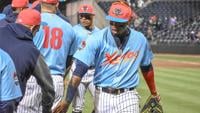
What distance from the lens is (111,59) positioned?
235 inches

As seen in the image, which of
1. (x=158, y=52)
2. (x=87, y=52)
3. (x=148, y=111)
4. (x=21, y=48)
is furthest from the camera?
(x=158, y=52)

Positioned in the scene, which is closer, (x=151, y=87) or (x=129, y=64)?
(x=129, y=64)

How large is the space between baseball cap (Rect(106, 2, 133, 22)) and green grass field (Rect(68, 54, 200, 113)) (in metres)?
4.92

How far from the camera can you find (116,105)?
5.92 meters

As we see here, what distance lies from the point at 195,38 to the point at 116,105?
2693cm

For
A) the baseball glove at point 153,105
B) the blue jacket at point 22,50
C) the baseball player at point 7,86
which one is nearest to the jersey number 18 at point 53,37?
the baseball glove at point 153,105

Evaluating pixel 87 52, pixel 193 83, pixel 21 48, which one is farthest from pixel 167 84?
pixel 21 48

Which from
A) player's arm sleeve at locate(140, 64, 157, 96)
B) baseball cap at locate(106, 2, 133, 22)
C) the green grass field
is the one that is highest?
baseball cap at locate(106, 2, 133, 22)

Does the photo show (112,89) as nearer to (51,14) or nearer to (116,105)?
(116,105)

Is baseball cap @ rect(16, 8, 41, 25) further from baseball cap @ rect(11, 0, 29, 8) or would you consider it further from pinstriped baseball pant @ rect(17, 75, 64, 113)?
baseball cap @ rect(11, 0, 29, 8)

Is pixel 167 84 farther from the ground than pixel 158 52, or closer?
farther from the ground

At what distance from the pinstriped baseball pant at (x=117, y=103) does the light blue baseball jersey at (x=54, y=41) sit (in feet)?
2.49

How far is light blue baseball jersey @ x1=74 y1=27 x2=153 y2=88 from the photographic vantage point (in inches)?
231

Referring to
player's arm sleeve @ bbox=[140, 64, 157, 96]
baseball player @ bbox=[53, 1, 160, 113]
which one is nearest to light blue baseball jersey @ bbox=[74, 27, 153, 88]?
baseball player @ bbox=[53, 1, 160, 113]
